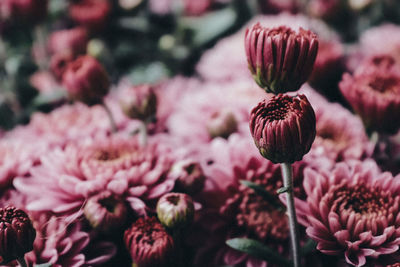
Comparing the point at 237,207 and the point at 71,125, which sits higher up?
the point at 71,125

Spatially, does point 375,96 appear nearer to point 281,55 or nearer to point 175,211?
point 281,55

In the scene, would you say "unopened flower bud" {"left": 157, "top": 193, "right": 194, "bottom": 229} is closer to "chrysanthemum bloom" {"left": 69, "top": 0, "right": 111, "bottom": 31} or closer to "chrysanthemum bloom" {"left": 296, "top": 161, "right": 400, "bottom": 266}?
"chrysanthemum bloom" {"left": 296, "top": 161, "right": 400, "bottom": 266}

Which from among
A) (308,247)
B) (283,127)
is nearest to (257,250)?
(308,247)

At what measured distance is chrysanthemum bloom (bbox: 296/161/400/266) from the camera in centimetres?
46

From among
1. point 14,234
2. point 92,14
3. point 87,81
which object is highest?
point 92,14

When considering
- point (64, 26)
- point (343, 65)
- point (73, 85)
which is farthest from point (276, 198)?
point (64, 26)

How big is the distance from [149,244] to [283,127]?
0.65 ft

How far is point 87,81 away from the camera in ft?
2.02

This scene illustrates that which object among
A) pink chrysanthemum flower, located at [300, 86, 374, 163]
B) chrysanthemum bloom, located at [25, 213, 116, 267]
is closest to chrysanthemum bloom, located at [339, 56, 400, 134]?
pink chrysanthemum flower, located at [300, 86, 374, 163]

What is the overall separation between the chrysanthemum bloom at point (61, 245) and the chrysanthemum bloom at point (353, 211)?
0.80ft

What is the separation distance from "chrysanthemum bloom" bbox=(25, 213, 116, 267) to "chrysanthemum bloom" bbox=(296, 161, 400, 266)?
25 centimetres

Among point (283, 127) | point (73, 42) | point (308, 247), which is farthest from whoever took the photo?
point (73, 42)

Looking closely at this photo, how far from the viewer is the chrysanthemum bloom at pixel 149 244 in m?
0.48

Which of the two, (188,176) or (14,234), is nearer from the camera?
(14,234)
